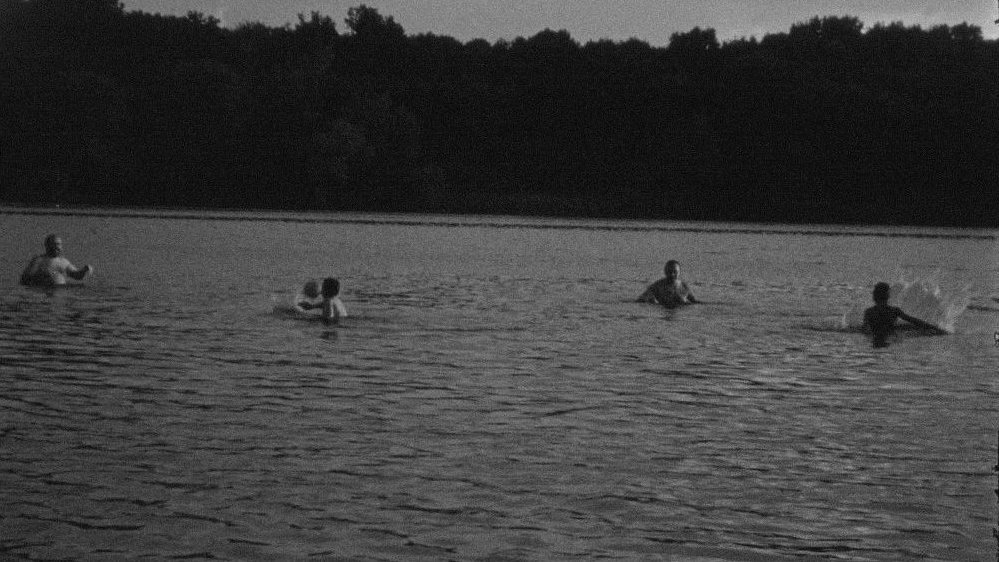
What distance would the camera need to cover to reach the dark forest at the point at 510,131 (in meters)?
132

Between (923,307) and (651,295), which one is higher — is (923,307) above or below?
above

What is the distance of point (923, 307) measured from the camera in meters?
35.0

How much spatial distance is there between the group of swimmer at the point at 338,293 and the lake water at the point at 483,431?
1.46ft

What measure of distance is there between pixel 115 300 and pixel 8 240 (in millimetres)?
33001

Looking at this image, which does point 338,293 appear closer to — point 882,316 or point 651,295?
point 651,295

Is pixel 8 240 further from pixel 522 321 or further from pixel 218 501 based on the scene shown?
pixel 218 501

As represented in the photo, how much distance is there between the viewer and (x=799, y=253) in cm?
8050

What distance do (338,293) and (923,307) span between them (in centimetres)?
1378

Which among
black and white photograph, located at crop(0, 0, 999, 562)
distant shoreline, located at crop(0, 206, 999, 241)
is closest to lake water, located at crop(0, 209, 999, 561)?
black and white photograph, located at crop(0, 0, 999, 562)

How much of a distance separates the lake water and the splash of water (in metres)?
0.91

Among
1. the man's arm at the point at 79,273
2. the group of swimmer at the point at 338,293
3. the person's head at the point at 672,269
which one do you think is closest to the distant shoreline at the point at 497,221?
the group of swimmer at the point at 338,293

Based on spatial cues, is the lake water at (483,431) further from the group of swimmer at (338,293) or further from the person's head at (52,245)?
the person's head at (52,245)

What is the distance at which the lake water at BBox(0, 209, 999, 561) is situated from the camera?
1279 centimetres

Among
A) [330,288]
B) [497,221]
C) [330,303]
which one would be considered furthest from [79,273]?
[497,221]
